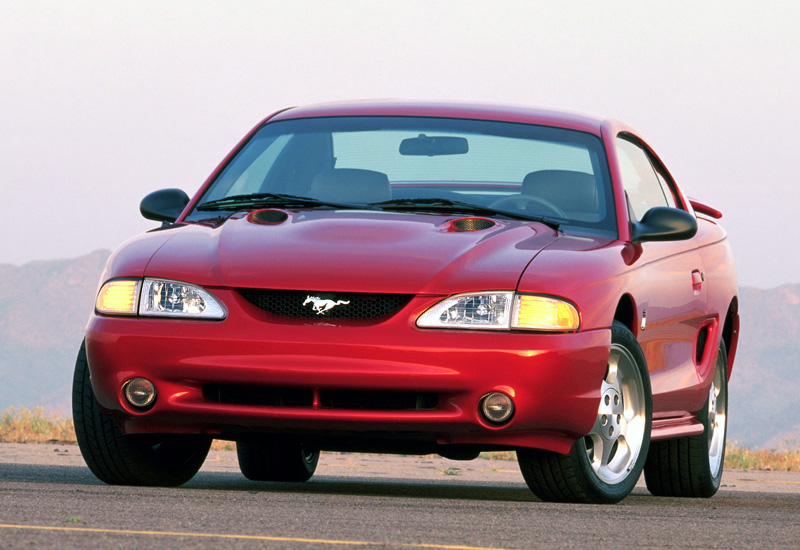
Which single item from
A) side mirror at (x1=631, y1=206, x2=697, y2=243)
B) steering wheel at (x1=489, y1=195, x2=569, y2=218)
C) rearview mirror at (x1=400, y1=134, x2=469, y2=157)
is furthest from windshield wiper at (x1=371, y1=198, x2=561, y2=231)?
rearview mirror at (x1=400, y1=134, x2=469, y2=157)

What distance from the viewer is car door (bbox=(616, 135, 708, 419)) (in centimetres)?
693

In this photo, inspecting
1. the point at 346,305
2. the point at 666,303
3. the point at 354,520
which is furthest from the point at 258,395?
the point at 666,303

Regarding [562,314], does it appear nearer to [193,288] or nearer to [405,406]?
[405,406]

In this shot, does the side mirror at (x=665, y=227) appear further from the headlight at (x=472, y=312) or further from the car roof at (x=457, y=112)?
the headlight at (x=472, y=312)

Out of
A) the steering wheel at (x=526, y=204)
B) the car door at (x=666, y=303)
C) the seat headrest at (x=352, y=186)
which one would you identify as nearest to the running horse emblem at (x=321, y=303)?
the seat headrest at (x=352, y=186)

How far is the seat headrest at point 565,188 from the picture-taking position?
7098 millimetres

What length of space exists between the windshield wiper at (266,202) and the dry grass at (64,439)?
659cm

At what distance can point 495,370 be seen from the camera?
5887 millimetres

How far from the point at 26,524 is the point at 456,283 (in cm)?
193

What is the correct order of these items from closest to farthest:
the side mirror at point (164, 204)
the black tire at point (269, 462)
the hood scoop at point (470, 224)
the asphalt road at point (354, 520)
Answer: the asphalt road at point (354, 520)
the hood scoop at point (470, 224)
the side mirror at point (164, 204)
the black tire at point (269, 462)

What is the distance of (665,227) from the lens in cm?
691

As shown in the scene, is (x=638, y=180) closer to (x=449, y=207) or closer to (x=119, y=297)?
(x=449, y=207)

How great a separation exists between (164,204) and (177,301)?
128 cm

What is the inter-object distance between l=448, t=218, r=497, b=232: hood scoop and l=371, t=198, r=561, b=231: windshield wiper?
0.28 meters
